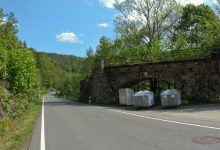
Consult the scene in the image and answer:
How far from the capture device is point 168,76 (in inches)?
1350

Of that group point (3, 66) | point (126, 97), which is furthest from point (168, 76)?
point (3, 66)

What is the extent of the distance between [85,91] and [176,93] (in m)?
29.0

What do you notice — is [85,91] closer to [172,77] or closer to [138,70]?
[138,70]

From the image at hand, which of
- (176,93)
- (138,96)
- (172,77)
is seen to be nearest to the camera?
(176,93)

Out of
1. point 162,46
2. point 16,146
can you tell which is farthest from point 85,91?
point 16,146

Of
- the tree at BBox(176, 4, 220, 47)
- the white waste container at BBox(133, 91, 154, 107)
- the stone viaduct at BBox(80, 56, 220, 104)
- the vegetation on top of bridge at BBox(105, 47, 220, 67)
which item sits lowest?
the white waste container at BBox(133, 91, 154, 107)

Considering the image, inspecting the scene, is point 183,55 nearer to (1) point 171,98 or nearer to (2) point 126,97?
(2) point 126,97

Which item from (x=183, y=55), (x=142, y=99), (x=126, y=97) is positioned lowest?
(x=142, y=99)

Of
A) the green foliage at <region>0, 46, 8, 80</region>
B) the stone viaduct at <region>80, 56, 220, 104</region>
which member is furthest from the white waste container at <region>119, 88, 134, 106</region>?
the green foliage at <region>0, 46, 8, 80</region>

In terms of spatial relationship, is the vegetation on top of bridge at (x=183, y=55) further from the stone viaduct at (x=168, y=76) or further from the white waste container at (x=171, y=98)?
the white waste container at (x=171, y=98)

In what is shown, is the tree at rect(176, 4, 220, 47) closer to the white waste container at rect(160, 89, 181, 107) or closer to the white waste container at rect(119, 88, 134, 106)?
the white waste container at rect(119, 88, 134, 106)

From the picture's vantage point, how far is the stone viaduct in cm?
3080

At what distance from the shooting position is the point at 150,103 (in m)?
28.6

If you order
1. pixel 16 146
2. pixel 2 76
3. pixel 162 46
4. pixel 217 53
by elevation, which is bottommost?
pixel 16 146
